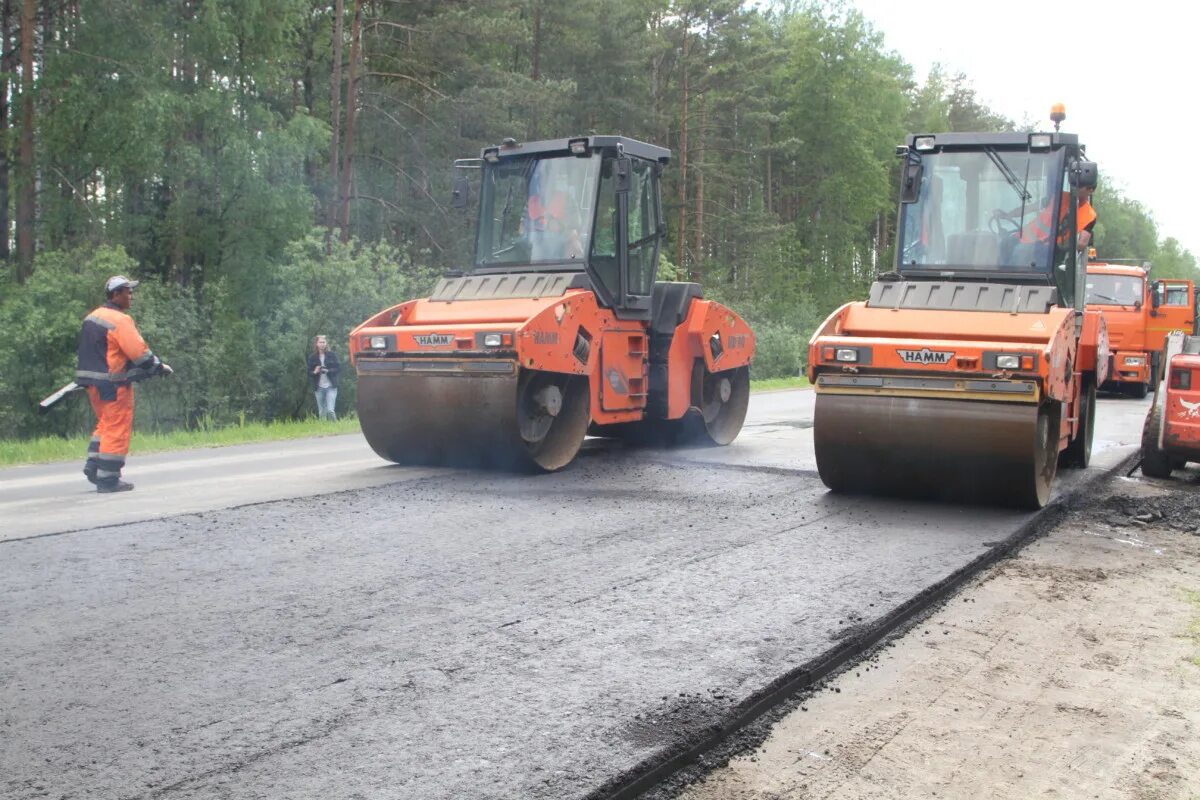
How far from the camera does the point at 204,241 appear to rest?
27328 millimetres

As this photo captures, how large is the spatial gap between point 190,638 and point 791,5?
60584 millimetres

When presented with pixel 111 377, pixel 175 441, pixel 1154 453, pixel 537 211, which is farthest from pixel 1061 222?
pixel 175 441

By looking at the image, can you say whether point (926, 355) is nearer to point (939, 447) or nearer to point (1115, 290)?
point (939, 447)

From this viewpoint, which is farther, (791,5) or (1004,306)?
(791,5)

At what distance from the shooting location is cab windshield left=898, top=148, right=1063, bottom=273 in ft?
30.2

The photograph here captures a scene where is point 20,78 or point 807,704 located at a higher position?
point 20,78

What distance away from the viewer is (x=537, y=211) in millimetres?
10969

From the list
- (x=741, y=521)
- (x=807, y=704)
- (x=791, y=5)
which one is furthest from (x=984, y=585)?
(x=791, y=5)

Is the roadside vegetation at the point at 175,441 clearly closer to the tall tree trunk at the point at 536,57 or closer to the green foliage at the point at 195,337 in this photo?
the green foliage at the point at 195,337

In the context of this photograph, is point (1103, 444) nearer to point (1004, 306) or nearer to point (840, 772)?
point (1004, 306)

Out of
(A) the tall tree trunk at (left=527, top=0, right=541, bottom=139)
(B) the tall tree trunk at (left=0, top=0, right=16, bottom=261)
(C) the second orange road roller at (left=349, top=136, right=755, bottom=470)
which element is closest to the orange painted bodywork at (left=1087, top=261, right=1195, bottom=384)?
(C) the second orange road roller at (left=349, top=136, right=755, bottom=470)

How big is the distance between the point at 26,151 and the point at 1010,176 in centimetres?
2114

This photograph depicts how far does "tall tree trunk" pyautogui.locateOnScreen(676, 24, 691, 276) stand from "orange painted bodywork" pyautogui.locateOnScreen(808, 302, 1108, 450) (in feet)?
97.8

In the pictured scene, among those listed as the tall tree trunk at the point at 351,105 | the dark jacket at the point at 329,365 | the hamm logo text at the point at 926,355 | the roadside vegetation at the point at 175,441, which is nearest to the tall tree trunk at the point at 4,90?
the tall tree trunk at the point at 351,105
